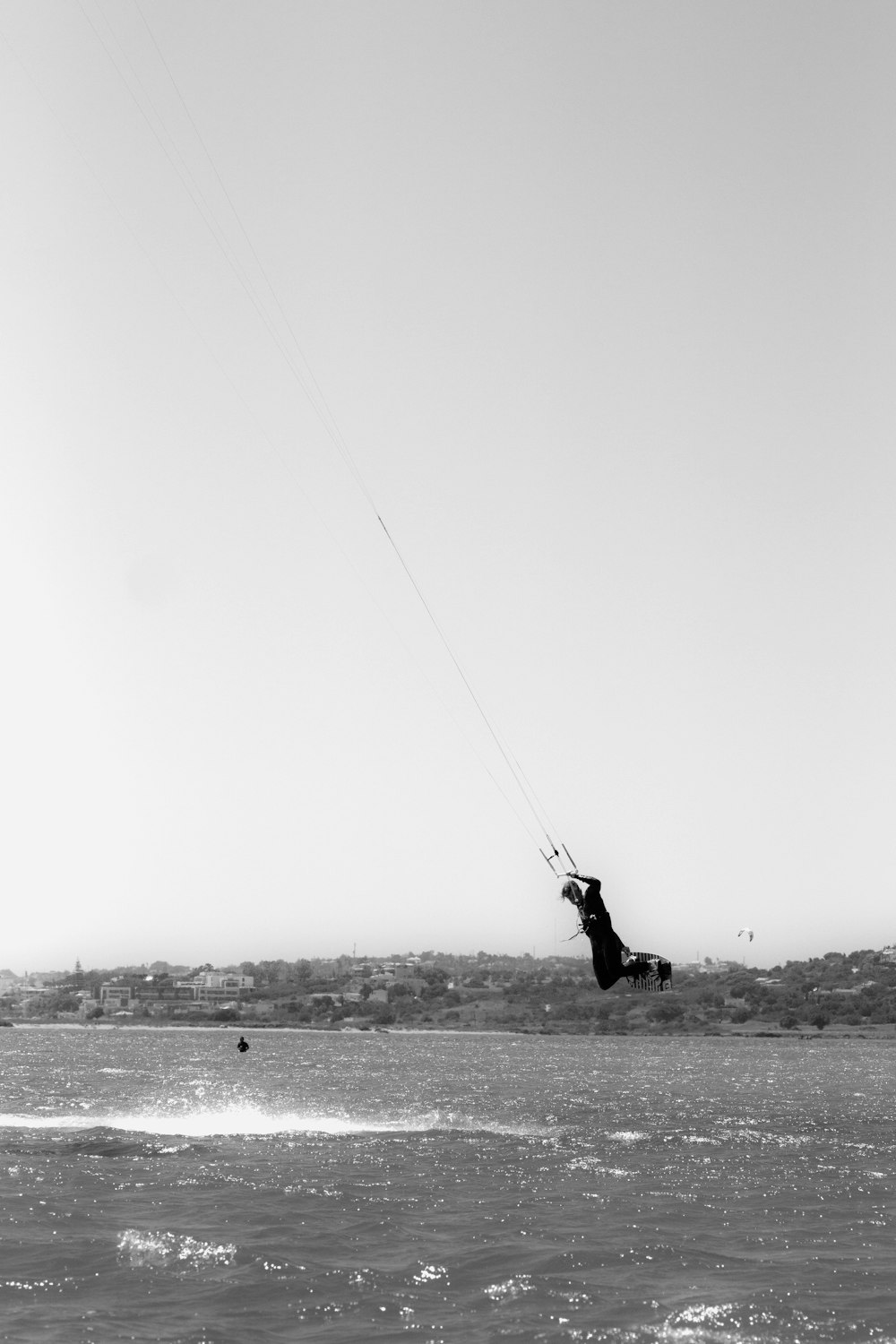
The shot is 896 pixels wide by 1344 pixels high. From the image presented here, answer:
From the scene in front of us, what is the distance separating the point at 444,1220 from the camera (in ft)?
105

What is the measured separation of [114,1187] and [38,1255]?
9.71 m

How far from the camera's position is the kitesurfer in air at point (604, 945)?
26125mm

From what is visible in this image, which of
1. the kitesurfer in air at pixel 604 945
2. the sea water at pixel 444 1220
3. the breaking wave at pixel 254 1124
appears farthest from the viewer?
the breaking wave at pixel 254 1124

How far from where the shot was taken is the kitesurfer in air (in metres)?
26.1

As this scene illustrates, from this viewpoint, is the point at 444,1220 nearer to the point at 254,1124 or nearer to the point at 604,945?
the point at 604,945

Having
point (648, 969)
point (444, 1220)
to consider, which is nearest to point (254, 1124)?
point (444, 1220)

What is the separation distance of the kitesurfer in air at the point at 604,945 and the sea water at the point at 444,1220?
588cm

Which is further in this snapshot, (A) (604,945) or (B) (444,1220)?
(B) (444,1220)

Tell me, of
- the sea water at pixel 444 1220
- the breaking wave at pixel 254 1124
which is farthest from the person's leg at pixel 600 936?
the breaking wave at pixel 254 1124

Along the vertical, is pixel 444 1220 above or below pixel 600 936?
below

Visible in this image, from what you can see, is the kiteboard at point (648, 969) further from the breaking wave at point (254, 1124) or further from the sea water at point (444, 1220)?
the breaking wave at point (254, 1124)

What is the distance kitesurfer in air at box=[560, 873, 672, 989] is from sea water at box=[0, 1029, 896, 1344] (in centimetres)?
588

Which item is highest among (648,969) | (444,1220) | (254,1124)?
(648,969)

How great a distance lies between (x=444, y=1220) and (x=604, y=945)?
1033cm
